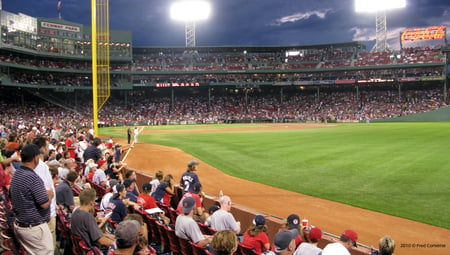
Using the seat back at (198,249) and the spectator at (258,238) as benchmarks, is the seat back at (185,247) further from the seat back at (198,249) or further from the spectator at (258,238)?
the spectator at (258,238)

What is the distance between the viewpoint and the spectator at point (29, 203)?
4.56 meters

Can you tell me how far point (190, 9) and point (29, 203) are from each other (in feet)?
208

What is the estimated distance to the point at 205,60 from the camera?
77.9 meters

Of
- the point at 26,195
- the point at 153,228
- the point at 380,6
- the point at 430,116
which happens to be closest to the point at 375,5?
the point at 380,6

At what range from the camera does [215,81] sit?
72.3m

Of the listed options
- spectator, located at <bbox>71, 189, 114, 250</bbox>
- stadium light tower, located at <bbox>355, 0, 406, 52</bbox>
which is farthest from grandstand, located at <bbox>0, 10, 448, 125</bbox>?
spectator, located at <bbox>71, 189, 114, 250</bbox>

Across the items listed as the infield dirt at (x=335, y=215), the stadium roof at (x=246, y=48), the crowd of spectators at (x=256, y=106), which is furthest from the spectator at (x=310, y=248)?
the stadium roof at (x=246, y=48)

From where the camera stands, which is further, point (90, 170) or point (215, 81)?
point (215, 81)

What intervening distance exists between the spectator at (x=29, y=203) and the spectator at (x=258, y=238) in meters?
2.74

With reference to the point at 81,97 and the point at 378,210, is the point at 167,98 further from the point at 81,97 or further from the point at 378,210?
the point at 378,210

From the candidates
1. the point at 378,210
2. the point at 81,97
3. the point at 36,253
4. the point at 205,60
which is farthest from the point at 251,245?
the point at 205,60

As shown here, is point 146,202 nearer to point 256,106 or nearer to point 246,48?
point 256,106

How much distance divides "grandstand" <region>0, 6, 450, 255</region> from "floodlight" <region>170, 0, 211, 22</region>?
10.5 m

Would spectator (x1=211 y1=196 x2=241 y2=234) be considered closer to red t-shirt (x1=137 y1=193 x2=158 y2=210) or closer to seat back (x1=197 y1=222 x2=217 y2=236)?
seat back (x1=197 y1=222 x2=217 y2=236)
